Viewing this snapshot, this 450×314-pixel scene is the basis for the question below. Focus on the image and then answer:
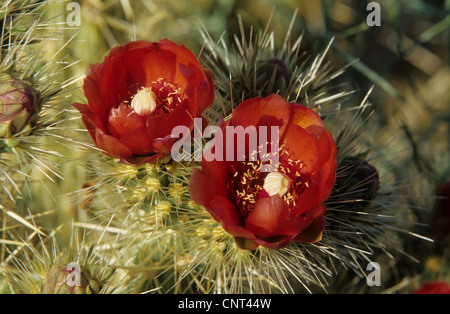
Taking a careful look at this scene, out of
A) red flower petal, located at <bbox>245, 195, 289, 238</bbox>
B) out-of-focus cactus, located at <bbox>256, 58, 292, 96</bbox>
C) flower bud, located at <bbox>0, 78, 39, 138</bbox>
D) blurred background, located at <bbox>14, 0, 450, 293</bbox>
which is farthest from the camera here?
blurred background, located at <bbox>14, 0, 450, 293</bbox>

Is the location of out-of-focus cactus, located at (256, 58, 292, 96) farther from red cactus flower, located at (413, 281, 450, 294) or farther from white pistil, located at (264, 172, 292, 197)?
red cactus flower, located at (413, 281, 450, 294)

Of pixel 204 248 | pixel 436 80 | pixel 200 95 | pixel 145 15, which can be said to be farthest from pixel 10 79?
pixel 436 80

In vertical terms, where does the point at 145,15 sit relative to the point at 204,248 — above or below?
above

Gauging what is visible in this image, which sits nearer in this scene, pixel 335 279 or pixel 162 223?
pixel 162 223

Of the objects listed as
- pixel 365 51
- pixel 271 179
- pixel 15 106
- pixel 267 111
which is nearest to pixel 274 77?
pixel 267 111

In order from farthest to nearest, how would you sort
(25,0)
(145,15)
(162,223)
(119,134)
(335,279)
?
(145,15) < (335,279) < (25,0) < (162,223) < (119,134)

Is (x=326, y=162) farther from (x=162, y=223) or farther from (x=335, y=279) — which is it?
(x=335, y=279)

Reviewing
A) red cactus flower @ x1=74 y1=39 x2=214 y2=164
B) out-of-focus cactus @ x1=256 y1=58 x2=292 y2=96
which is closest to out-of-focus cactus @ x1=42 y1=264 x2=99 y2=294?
red cactus flower @ x1=74 y1=39 x2=214 y2=164
